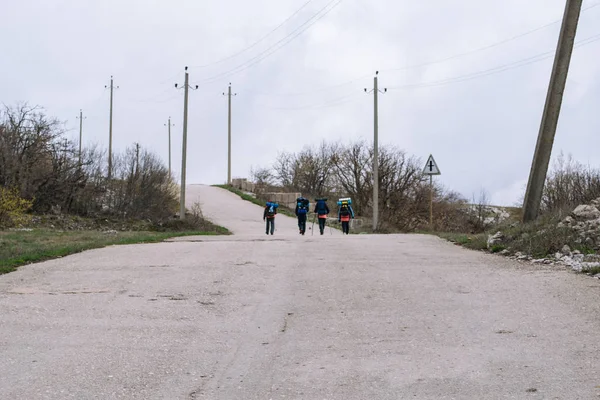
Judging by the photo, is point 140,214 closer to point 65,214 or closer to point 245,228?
point 65,214

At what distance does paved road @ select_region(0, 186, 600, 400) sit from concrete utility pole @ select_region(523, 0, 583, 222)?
15.6 feet

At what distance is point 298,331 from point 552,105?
1115 cm

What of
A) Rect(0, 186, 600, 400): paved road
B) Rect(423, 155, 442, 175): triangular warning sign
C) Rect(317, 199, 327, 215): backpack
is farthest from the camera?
Rect(423, 155, 442, 175): triangular warning sign

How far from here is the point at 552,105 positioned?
1574 centimetres

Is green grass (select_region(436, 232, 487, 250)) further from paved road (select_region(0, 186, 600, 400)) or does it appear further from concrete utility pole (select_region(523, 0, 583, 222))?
paved road (select_region(0, 186, 600, 400))

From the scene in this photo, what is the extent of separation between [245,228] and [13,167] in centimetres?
1182

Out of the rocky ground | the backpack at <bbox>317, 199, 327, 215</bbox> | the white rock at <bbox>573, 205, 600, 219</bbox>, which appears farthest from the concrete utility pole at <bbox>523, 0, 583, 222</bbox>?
the backpack at <bbox>317, 199, 327, 215</bbox>

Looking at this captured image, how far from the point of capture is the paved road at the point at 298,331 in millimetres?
5273

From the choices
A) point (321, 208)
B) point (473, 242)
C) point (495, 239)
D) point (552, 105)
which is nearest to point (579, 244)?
point (495, 239)

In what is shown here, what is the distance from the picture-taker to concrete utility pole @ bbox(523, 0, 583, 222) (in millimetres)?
15492

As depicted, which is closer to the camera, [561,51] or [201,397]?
[201,397]

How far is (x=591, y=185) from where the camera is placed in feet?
76.1

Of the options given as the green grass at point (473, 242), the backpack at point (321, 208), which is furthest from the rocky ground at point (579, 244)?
the backpack at point (321, 208)

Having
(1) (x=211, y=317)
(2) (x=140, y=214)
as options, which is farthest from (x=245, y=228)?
(1) (x=211, y=317)
